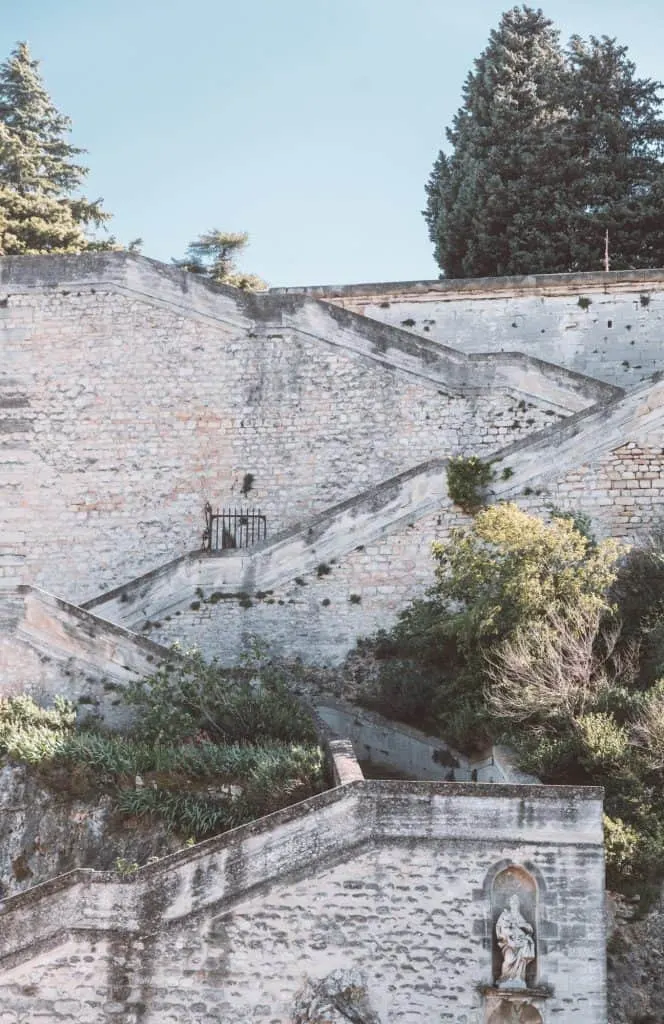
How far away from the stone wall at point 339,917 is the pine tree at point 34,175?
16.3m

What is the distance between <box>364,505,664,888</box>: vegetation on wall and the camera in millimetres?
12664

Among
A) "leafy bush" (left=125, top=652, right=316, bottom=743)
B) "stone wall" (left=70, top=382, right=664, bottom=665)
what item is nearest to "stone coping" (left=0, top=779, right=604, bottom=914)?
"leafy bush" (left=125, top=652, right=316, bottom=743)

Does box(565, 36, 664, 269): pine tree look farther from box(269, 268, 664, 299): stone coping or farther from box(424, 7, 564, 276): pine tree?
box(269, 268, 664, 299): stone coping

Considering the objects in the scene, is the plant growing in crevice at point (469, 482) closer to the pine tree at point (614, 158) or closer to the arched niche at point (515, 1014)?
the arched niche at point (515, 1014)

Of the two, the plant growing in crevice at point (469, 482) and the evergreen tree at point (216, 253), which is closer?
the plant growing in crevice at point (469, 482)

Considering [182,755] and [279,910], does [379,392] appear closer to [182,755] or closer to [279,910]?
[182,755]

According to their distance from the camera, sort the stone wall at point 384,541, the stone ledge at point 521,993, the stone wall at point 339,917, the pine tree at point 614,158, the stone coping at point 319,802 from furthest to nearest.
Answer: the pine tree at point 614,158 → the stone wall at point 384,541 → the stone coping at point 319,802 → the stone wall at point 339,917 → the stone ledge at point 521,993

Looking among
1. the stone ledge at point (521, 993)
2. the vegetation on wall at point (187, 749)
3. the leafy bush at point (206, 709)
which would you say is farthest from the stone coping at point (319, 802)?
the leafy bush at point (206, 709)

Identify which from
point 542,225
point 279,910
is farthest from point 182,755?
point 542,225

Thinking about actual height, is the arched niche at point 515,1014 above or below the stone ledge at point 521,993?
below

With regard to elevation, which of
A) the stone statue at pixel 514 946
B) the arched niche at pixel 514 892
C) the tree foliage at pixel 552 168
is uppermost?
the tree foliage at pixel 552 168

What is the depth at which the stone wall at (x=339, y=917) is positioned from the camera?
11195mm

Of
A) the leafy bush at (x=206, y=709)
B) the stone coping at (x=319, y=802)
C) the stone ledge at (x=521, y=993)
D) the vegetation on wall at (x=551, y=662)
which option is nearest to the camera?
the stone ledge at (x=521, y=993)

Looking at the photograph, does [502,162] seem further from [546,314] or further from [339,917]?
[339,917]
